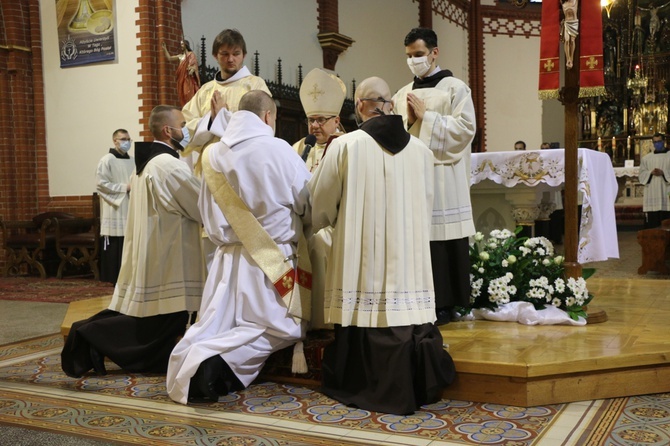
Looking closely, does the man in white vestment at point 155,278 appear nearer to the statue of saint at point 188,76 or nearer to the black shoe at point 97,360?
the black shoe at point 97,360

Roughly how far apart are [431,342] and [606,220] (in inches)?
125

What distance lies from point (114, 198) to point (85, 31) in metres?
2.40

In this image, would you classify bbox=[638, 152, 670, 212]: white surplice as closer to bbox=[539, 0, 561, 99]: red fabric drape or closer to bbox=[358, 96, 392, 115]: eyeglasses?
bbox=[539, 0, 561, 99]: red fabric drape

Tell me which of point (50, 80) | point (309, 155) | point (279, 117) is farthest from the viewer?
point (279, 117)

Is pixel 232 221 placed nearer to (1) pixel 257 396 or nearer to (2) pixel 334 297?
(2) pixel 334 297

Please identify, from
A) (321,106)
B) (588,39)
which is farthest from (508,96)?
(321,106)

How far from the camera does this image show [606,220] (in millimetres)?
5926

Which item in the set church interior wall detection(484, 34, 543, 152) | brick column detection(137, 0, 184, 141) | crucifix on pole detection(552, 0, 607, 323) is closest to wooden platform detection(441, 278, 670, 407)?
crucifix on pole detection(552, 0, 607, 323)

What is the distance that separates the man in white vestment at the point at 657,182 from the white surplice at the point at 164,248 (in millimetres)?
9765

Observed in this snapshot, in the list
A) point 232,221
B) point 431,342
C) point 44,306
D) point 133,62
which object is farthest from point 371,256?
point 133,62

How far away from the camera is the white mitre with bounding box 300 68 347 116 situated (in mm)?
4699

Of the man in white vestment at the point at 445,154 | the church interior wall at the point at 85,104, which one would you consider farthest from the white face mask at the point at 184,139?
the church interior wall at the point at 85,104

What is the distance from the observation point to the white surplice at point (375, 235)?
3.48m

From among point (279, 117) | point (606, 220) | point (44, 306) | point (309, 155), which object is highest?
point (279, 117)
